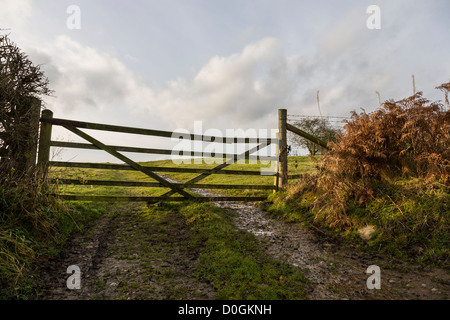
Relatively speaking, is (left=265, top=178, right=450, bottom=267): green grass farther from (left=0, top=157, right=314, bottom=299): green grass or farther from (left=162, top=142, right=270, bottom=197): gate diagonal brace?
(left=162, top=142, right=270, bottom=197): gate diagonal brace

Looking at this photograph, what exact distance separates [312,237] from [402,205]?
199 cm

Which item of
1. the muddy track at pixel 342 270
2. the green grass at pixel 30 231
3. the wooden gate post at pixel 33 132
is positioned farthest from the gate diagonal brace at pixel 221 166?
the wooden gate post at pixel 33 132

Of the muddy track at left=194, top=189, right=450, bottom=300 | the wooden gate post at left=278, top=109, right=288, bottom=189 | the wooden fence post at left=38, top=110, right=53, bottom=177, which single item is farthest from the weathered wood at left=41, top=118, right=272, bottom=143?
the muddy track at left=194, top=189, right=450, bottom=300

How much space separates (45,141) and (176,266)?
508 cm

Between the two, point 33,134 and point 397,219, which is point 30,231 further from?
point 397,219

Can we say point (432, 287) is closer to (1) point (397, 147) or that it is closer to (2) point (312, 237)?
(2) point (312, 237)

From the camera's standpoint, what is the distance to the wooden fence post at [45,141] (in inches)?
249

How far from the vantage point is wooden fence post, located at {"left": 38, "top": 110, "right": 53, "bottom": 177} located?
20.7ft

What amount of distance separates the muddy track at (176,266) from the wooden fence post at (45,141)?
2.20 meters

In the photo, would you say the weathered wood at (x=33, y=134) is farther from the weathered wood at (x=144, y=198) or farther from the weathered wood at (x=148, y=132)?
the weathered wood at (x=144, y=198)

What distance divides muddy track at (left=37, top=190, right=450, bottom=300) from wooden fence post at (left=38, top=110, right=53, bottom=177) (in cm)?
220

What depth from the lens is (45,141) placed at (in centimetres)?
642

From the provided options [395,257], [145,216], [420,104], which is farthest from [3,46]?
[420,104]

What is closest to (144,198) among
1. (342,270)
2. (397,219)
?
(342,270)
